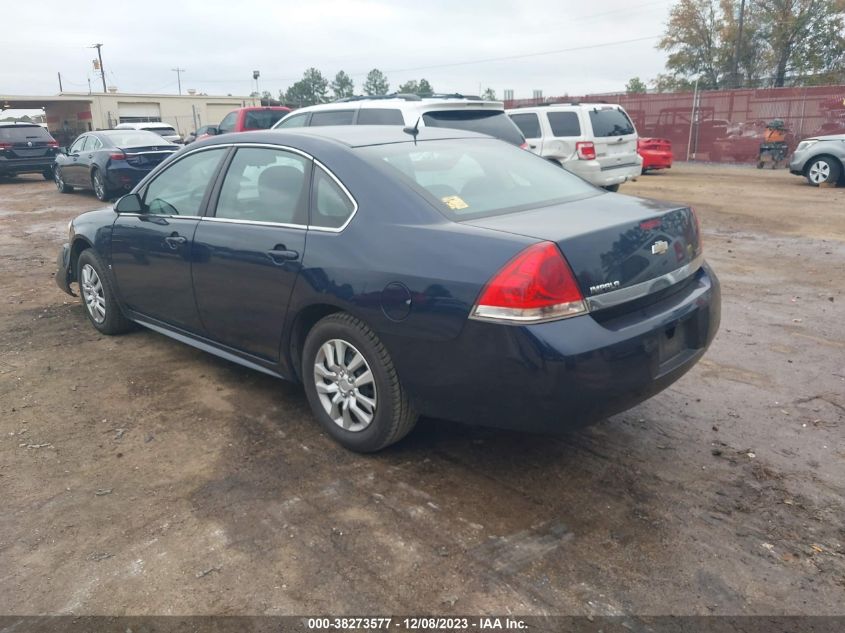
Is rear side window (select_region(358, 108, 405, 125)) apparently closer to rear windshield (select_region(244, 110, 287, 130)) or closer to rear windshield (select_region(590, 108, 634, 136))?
rear windshield (select_region(590, 108, 634, 136))

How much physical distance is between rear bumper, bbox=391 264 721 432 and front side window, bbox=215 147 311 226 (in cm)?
115

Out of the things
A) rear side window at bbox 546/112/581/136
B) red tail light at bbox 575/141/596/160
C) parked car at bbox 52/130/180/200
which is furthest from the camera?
parked car at bbox 52/130/180/200

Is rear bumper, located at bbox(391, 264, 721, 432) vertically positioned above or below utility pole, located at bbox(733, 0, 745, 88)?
below

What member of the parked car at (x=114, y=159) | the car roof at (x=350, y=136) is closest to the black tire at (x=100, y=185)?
the parked car at (x=114, y=159)

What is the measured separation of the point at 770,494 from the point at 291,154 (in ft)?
9.69

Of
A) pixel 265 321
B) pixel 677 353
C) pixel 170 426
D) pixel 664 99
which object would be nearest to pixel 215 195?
pixel 265 321

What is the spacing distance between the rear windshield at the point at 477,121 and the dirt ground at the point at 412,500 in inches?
170

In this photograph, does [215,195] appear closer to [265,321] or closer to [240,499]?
[265,321]

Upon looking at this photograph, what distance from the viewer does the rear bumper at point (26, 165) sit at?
19047 millimetres

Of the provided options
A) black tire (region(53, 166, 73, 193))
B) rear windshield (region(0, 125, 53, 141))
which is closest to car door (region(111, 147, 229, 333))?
black tire (region(53, 166, 73, 193))

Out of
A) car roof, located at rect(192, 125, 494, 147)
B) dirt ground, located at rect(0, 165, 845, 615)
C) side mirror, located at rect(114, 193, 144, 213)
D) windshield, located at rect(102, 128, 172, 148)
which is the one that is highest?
car roof, located at rect(192, 125, 494, 147)

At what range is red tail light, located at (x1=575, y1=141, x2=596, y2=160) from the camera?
40.3 feet

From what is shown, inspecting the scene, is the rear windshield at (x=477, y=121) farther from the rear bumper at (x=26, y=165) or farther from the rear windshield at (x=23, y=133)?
the rear windshield at (x=23, y=133)

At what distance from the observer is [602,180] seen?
12430 mm
